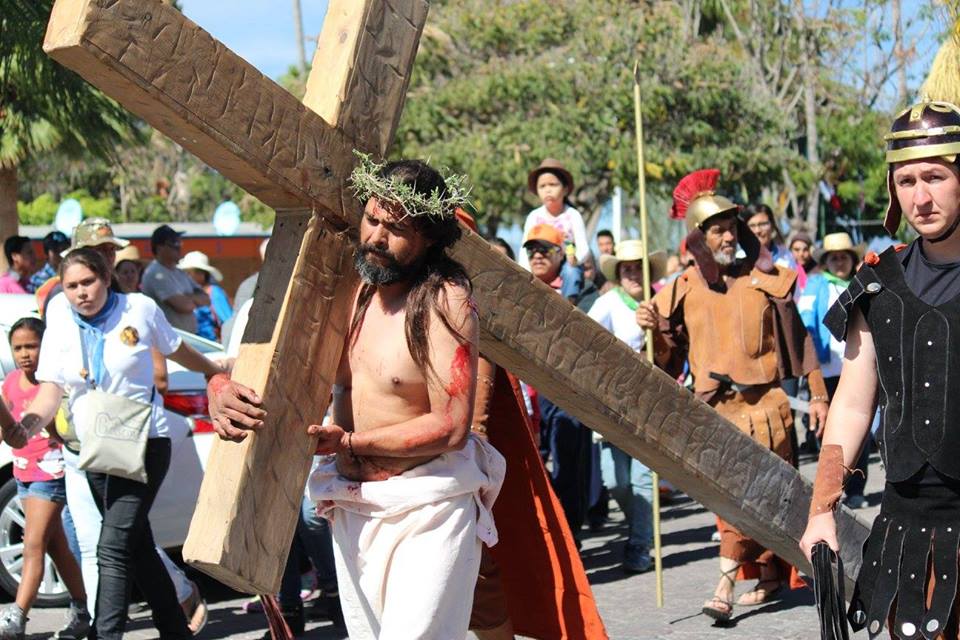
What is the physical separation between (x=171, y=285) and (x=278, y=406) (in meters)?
7.35

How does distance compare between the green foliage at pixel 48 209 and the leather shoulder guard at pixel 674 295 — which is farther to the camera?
the green foliage at pixel 48 209

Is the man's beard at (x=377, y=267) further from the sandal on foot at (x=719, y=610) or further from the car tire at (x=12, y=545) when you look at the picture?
the car tire at (x=12, y=545)

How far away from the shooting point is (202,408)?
7840mm

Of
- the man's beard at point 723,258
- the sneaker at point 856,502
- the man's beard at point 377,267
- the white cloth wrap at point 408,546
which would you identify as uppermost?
the man's beard at point 723,258

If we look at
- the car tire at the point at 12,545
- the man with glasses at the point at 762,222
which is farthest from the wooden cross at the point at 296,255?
the man with glasses at the point at 762,222

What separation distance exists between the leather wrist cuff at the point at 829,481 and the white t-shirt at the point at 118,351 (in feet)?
11.6

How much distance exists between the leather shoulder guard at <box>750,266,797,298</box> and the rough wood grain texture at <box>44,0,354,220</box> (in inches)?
147

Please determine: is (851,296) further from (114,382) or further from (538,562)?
(114,382)

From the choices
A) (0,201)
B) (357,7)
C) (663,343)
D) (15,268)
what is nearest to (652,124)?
(0,201)

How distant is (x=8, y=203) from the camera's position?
Result: 14.2 meters

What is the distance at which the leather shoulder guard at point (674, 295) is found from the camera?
24.5ft

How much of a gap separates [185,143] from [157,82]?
0.92 ft

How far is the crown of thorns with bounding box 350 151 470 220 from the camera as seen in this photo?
156 inches

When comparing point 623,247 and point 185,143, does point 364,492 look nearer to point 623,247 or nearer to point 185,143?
point 185,143
